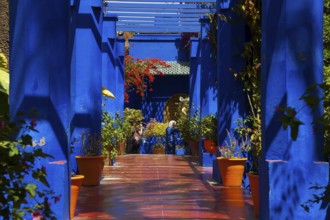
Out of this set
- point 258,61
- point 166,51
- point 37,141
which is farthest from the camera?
point 166,51

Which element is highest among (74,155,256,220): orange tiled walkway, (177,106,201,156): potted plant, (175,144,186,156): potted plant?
(177,106,201,156): potted plant

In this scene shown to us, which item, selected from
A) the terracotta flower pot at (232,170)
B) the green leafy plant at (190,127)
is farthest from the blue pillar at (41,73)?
the green leafy plant at (190,127)

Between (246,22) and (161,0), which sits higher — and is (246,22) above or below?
below

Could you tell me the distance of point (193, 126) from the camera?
17.9m

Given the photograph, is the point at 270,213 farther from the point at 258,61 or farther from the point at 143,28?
the point at 143,28

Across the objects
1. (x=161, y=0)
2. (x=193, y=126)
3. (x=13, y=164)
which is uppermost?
(x=161, y=0)

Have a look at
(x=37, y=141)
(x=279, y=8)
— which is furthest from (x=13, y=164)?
(x=279, y=8)

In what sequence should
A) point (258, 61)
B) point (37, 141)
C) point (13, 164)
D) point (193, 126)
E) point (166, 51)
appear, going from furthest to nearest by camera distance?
point (166, 51) < point (193, 126) < point (258, 61) < point (37, 141) < point (13, 164)

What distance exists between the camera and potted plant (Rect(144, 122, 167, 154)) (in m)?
23.5

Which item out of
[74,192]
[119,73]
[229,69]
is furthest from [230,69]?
[119,73]

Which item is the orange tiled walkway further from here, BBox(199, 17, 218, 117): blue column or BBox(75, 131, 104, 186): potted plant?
BBox(199, 17, 218, 117): blue column

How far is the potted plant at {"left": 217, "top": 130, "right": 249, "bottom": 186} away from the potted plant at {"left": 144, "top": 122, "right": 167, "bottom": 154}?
44.1ft

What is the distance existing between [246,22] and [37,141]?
206 inches

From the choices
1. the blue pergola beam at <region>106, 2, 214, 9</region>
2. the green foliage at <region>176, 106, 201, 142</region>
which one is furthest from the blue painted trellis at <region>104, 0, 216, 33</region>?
the green foliage at <region>176, 106, 201, 142</region>
